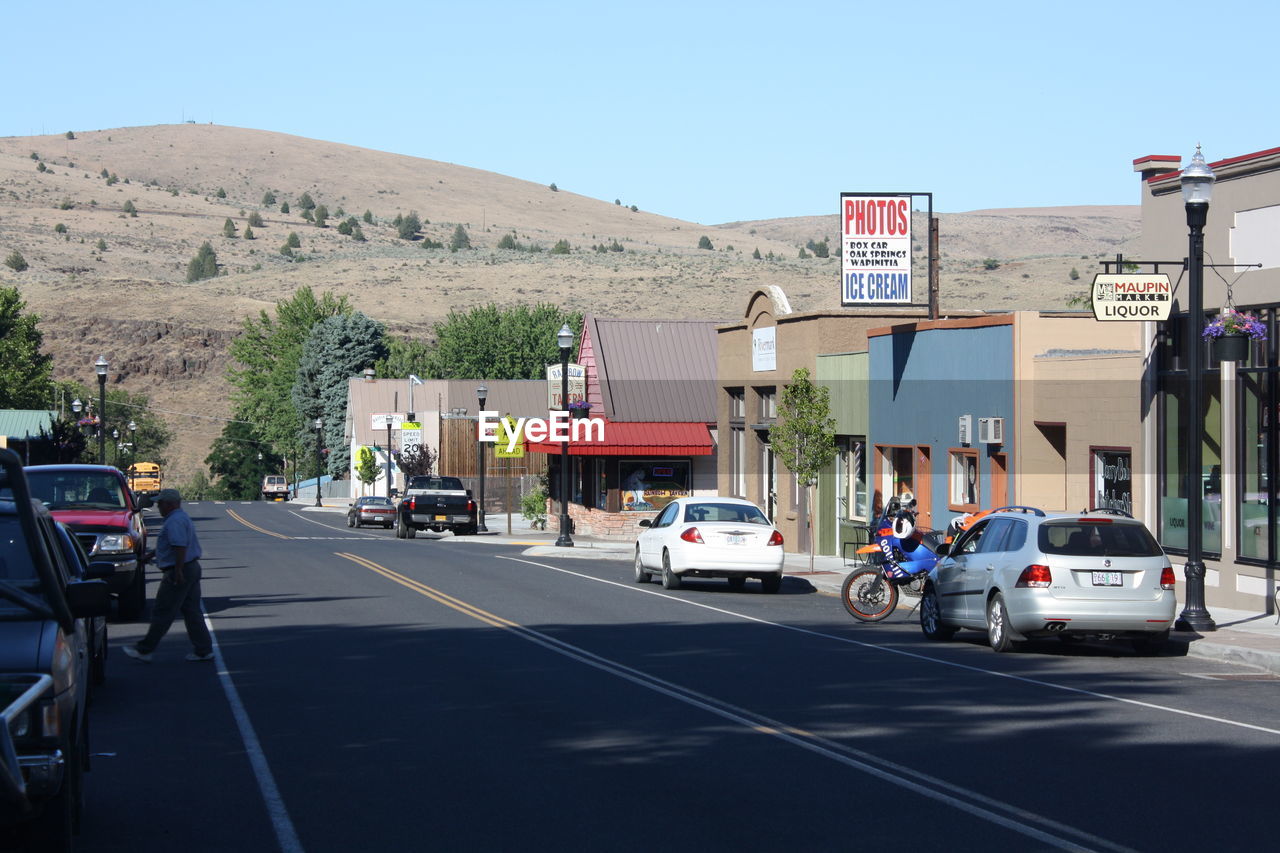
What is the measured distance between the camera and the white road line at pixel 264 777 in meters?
8.02

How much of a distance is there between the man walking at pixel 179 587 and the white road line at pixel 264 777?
1153mm

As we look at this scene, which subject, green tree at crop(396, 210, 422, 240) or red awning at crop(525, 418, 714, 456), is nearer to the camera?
red awning at crop(525, 418, 714, 456)

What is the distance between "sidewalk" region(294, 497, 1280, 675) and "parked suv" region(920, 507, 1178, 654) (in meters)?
0.71

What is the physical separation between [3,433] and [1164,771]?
208 feet

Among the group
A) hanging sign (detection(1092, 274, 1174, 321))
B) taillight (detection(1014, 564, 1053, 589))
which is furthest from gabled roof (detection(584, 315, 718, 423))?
taillight (detection(1014, 564, 1053, 589))

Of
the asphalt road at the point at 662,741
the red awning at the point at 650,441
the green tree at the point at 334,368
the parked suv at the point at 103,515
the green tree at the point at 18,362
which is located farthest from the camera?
the green tree at the point at 334,368

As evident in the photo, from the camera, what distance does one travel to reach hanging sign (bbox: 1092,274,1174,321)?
21062 mm

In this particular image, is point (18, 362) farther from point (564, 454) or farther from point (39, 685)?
point (39, 685)

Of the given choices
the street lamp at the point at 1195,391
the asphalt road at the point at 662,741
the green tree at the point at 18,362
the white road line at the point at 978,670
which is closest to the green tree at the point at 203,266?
the green tree at the point at 18,362

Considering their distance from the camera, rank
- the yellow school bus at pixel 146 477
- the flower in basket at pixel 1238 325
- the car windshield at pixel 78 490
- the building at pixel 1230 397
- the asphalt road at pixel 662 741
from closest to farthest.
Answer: the asphalt road at pixel 662 741
the car windshield at pixel 78 490
the flower in basket at pixel 1238 325
the building at pixel 1230 397
the yellow school bus at pixel 146 477

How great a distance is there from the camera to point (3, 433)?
65000mm

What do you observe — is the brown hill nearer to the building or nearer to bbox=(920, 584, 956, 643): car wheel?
the building

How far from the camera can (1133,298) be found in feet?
69.7

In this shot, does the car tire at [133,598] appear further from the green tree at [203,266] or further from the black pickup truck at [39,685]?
the green tree at [203,266]
